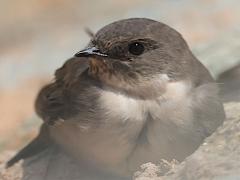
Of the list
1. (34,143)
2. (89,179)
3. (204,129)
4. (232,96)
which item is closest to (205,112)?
(204,129)

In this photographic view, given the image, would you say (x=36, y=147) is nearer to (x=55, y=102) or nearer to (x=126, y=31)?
(x=55, y=102)

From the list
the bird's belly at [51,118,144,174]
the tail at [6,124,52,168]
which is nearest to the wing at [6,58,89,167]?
the tail at [6,124,52,168]

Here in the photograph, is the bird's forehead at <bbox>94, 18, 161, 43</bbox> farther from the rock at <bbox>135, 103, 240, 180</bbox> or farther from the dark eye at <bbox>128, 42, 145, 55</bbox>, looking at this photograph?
the rock at <bbox>135, 103, 240, 180</bbox>

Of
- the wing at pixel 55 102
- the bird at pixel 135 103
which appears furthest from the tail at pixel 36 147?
the bird at pixel 135 103

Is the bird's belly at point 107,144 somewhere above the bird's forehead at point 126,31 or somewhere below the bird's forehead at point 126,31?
below

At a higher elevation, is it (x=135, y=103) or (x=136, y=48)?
(x=136, y=48)

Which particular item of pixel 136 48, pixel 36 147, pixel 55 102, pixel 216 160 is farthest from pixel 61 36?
pixel 216 160

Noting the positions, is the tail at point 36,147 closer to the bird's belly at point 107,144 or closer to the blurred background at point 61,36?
the blurred background at point 61,36
